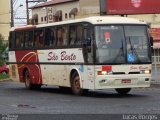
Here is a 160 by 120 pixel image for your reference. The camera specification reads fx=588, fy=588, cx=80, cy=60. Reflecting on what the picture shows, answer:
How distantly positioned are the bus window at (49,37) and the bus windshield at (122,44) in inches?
152

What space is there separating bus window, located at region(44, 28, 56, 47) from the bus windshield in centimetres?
385

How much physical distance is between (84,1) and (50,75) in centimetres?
5132

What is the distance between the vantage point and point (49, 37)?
26.5 m

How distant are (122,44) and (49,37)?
4.77 m

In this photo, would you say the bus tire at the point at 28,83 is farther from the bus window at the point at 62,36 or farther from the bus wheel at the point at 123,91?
the bus wheel at the point at 123,91

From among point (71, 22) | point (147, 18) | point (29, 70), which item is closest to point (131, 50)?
point (71, 22)

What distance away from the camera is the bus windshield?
890 inches

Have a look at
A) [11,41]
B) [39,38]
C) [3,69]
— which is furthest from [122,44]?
[3,69]

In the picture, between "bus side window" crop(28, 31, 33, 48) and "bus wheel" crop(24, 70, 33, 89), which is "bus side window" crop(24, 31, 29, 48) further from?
"bus wheel" crop(24, 70, 33, 89)

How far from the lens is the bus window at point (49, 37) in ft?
85.8

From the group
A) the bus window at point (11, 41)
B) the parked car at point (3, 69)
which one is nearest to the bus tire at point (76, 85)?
the bus window at point (11, 41)

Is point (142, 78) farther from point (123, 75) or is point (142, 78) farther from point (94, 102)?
point (94, 102)

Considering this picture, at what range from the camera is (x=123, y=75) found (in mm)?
22672

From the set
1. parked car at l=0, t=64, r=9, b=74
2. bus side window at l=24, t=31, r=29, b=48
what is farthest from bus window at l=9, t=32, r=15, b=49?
parked car at l=0, t=64, r=9, b=74
